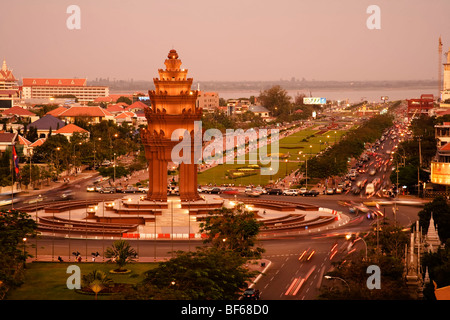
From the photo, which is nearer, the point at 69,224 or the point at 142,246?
the point at 142,246

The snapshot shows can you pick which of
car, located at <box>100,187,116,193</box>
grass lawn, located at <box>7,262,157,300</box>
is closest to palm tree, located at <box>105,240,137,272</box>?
grass lawn, located at <box>7,262,157,300</box>

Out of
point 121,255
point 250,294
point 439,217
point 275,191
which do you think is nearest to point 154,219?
point 121,255

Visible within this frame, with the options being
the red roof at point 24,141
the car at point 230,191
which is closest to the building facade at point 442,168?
the car at point 230,191

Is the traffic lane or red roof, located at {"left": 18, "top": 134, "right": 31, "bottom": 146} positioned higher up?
red roof, located at {"left": 18, "top": 134, "right": 31, "bottom": 146}

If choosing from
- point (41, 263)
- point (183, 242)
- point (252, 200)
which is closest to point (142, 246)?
point (183, 242)

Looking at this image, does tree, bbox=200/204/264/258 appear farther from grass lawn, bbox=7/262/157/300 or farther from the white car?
the white car
